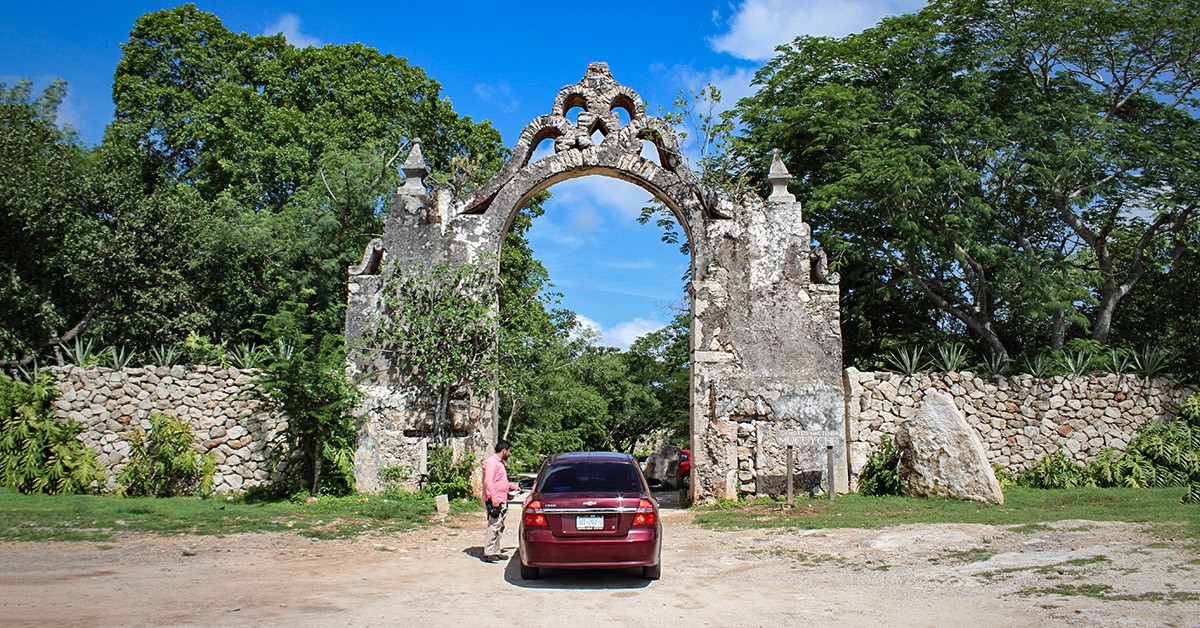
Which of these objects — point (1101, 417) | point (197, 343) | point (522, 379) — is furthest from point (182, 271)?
point (1101, 417)

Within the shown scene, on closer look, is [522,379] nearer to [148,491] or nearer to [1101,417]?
[148,491]

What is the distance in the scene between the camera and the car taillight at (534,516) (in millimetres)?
8711

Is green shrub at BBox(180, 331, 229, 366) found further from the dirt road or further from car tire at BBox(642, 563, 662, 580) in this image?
car tire at BBox(642, 563, 662, 580)

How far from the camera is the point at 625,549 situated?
28.2 ft

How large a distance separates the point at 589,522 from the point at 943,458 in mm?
8090

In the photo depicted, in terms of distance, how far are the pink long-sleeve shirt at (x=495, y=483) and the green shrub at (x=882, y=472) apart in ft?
25.9

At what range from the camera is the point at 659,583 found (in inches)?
347

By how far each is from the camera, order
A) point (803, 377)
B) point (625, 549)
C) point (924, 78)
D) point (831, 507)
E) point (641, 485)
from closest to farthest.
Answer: point (625, 549) → point (641, 485) → point (831, 507) → point (803, 377) → point (924, 78)

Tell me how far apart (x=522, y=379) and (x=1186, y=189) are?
16.5 metres

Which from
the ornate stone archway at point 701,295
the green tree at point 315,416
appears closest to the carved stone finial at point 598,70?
the ornate stone archway at point 701,295

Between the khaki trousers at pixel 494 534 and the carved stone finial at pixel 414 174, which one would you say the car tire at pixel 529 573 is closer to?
the khaki trousers at pixel 494 534

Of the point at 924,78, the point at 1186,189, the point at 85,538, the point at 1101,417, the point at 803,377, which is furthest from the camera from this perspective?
the point at 924,78

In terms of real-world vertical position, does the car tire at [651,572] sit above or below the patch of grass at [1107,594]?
below

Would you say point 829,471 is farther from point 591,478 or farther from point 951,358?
point 591,478
